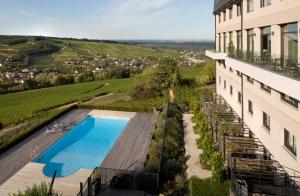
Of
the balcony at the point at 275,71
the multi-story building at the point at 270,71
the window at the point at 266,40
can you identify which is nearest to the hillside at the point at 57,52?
the multi-story building at the point at 270,71

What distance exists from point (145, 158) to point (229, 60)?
27.7ft

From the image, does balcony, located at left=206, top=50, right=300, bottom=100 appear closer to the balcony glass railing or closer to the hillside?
the balcony glass railing

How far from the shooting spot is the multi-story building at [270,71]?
11.4 meters

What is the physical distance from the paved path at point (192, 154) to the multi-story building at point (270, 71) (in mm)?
3634

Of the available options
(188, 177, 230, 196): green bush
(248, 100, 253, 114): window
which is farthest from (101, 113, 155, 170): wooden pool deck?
(248, 100, 253, 114): window

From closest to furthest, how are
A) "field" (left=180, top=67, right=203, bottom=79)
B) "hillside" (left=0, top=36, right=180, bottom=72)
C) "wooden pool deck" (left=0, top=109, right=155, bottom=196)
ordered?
1. "wooden pool deck" (left=0, top=109, right=155, bottom=196)
2. "field" (left=180, top=67, right=203, bottom=79)
3. "hillside" (left=0, top=36, right=180, bottom=72)

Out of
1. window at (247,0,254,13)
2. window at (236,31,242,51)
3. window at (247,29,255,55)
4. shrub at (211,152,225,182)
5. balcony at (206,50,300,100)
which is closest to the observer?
balcony at (206,50,300,100)

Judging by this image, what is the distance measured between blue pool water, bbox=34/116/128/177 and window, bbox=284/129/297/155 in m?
11.4

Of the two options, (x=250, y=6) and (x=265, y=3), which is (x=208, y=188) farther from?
(x=250, y=6)

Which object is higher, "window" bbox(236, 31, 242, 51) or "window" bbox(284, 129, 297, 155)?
"window" bbox(236, 31, 242, 51)

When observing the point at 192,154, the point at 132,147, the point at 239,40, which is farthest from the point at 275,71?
the point at 132,147

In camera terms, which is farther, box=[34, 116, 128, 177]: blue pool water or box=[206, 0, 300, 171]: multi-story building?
box=[34, 116, 128, 177]: blue pool water

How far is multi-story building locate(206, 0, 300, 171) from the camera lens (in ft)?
37.5

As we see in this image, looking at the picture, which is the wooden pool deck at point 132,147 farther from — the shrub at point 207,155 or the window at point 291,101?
the window at point 291,101
